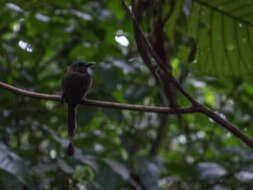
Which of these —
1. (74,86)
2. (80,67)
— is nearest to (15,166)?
(74,86)

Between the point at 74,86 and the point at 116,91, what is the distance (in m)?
0.72

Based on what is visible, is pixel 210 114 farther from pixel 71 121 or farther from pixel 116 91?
pixel 116 91

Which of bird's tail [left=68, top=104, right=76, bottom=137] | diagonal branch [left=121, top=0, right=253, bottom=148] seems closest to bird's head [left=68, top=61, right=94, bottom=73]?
bird's tail [left=68, top=104, right=76, bottom=137]

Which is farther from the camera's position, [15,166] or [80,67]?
[80,67]

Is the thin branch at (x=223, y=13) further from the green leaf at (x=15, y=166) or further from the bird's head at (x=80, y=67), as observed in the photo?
the green leaf at (x=15, y=166)

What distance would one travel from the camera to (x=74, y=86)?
2455 millimetres

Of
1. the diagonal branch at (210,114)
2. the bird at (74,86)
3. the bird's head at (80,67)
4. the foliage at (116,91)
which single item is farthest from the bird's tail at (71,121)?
the diagonal branch at (210,114)

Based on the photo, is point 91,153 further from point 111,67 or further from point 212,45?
point 212,45

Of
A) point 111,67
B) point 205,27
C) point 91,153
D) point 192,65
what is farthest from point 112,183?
point 205,27

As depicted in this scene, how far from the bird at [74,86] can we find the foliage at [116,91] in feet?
0.31

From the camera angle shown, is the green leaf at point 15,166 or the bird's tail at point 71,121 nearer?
the green leaf at point 15,166

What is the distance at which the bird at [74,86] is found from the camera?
2271 mm

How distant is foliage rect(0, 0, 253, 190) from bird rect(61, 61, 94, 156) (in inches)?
3.7

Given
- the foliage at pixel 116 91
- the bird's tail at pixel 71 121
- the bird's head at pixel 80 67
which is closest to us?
the foliage at pixel 116 91
